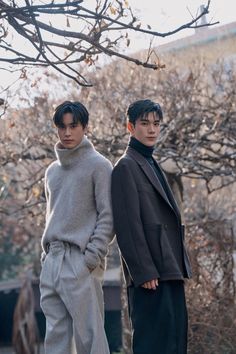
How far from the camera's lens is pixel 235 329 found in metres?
10.7

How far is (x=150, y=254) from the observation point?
5918mm

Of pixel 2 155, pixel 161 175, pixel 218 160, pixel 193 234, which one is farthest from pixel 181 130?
pixel 161 175

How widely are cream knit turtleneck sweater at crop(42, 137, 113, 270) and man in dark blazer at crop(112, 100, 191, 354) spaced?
0.07 metres

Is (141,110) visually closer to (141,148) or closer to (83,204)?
(141,148)

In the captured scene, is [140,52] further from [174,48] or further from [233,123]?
[233,123]

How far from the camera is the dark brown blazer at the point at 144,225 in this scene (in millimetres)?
5875

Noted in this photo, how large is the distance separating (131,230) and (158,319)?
0.56 m

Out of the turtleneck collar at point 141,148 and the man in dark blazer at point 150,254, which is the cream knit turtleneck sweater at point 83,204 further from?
the turtleneck collar at point 141,148

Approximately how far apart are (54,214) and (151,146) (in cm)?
73

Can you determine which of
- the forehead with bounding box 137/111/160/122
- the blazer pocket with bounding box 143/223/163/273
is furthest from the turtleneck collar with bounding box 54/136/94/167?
the blazer pocket with bounding box 143/223/163/273

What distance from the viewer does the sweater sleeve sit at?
595cm

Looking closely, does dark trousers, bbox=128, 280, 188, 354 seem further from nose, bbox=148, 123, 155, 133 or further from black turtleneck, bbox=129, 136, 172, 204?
nose, bbox=148, 123, 155, 133

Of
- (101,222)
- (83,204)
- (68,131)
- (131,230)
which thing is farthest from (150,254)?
(68,131)

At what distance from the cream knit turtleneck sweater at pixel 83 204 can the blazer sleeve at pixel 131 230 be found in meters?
0.07
